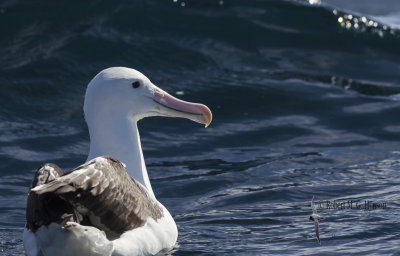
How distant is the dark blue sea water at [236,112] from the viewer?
31.9 feet

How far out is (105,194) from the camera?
745cm

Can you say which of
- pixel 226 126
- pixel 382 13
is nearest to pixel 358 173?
pixel 226 126

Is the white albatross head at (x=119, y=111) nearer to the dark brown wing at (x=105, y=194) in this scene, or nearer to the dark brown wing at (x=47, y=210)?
the dark brown wing at (x=105, y=194)

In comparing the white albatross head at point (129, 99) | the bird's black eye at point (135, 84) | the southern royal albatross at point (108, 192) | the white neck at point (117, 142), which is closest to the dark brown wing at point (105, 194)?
the southern royal albatross at point (108, 192)

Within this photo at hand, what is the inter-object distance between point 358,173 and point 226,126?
2714mm

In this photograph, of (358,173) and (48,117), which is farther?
(48,117)

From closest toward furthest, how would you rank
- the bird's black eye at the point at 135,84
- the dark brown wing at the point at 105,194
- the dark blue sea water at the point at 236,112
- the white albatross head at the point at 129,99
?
1. the dark brown wing at the point at 105,194
2. the white albatross head at the point at 129,99
3. the bird's black eye at the point at 135,84
4. the dark blue sea water at the point at 236,112

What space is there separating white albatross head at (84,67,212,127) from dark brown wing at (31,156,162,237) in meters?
1.11

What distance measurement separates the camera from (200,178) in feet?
39.3

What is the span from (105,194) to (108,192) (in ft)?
0.19

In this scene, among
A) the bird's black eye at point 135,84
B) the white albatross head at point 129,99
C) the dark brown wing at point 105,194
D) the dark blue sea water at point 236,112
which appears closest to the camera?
the dark brown wing at point 105,194

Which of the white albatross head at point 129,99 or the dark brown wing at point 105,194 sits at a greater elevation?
the white albatross head at point 129,99

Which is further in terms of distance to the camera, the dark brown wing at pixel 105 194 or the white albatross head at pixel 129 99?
the white albatross head at pixel 129 99

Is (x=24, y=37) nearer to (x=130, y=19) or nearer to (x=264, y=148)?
(x=130, y=19)
